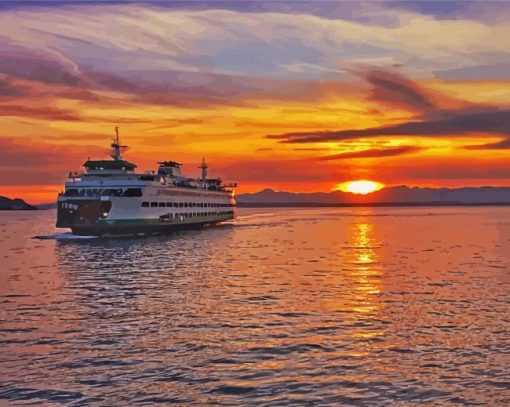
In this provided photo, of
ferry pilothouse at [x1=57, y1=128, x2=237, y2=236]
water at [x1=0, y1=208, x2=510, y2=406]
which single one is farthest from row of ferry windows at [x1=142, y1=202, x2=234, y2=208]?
water at [x1=0, y1=208, x2=510, y2=406]

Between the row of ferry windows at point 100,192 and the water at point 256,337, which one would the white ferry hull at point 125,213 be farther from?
the water at point 256,337

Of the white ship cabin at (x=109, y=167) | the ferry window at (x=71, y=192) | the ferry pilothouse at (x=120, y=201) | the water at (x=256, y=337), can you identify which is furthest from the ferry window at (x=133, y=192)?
the water at (x=256, y=337)

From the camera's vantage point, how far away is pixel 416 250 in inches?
2581

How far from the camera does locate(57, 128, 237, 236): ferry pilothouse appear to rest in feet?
258

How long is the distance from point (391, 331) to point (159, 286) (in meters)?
17.1

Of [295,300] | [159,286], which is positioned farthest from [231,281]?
[295,300]

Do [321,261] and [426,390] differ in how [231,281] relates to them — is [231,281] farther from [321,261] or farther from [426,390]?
[426,390]

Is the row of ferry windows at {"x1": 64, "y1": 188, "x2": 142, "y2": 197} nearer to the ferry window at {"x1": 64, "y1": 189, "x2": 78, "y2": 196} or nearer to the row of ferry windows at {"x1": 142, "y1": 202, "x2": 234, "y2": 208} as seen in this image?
the ferry window at {"x1": 64, "y1": 189, "x2": 78, "y2": 196}

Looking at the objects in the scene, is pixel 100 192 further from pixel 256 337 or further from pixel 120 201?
pixel 256 337

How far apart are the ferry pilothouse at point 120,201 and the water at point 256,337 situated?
36.9m

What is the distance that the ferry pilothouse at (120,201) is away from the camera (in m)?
78.7

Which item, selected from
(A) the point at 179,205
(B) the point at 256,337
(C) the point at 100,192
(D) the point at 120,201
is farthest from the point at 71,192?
(B) the point at 256,337

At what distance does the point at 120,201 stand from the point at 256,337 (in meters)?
62.5

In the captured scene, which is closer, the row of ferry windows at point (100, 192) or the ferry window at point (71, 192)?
the row of ferry windows at point (100, 192)
